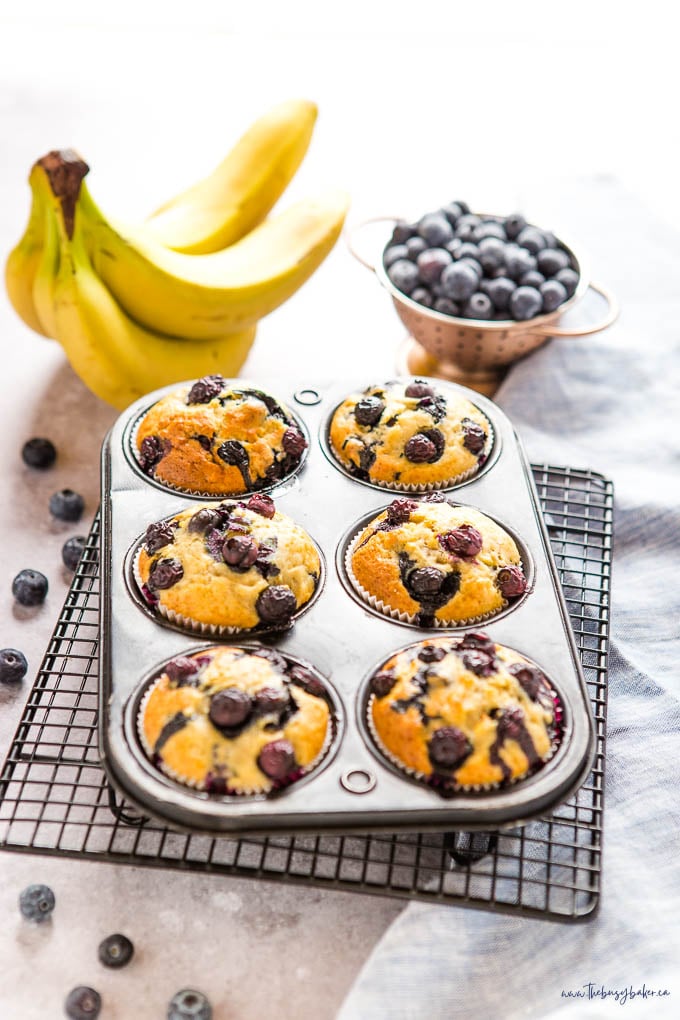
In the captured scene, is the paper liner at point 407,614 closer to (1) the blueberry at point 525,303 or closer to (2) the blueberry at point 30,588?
(2) the blueberry at point 30,588

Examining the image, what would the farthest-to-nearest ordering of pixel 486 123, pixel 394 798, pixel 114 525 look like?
pixel 486 123, pixel 114 525, pixel 394 798

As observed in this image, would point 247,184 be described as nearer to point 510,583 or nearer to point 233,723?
point 510,583

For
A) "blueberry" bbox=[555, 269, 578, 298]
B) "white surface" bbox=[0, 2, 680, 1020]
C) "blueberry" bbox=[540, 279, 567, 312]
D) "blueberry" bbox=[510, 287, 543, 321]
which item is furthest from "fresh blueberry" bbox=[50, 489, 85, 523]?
"blueberry" bbox=[555, 269, 578, 298]

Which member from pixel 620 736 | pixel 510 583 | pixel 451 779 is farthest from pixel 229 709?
pixel 620 736

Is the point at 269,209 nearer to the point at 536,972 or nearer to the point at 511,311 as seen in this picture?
the point at 511,311

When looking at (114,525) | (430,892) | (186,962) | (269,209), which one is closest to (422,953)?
(430,892)

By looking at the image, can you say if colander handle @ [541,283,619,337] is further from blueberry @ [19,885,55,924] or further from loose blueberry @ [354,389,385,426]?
blueberry @ [19,885,55,924]
